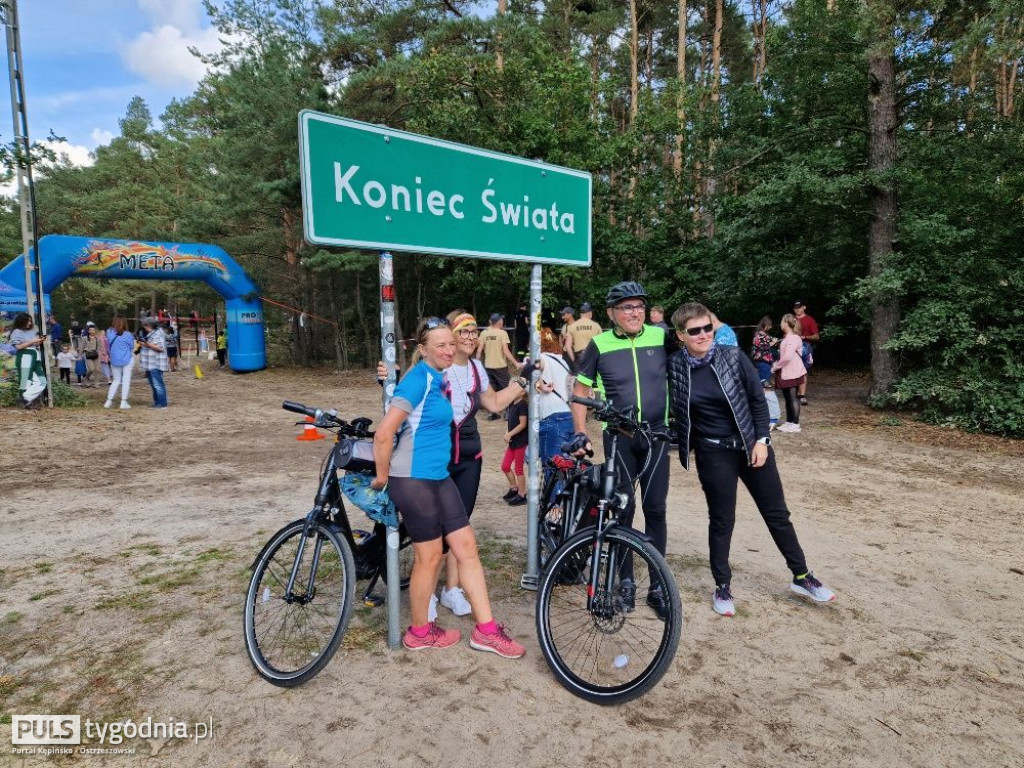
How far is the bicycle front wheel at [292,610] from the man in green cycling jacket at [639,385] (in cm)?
152

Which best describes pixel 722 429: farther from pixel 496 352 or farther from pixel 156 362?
pixel 156 362

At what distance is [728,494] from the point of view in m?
3.51

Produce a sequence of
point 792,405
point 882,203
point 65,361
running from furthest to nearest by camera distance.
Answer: point 65,361
point 882,203
point 792,405

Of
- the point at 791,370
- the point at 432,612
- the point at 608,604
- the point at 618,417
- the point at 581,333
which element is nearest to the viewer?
the point at 608,604

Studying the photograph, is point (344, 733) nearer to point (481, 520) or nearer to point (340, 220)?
point (340, 220)

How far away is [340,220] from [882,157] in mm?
11369

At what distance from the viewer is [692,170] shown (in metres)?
18.3

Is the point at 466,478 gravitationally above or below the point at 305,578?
above

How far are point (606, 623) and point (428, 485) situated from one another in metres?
1.10

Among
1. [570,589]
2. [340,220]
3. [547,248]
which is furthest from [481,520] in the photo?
[340,220]

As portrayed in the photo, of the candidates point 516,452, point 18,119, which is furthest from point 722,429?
point 18,119

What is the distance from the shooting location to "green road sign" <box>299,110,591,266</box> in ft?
8.59

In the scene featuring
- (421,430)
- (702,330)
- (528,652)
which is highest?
Answer: (702,330)

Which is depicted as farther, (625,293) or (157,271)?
(157,271)
